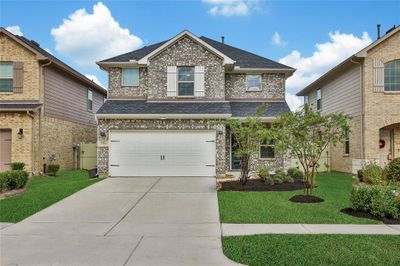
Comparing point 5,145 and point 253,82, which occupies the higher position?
point 253,82

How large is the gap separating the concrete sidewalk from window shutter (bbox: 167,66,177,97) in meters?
10.3

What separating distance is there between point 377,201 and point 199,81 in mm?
10436

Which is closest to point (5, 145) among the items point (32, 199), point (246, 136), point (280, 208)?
point (32, 199)

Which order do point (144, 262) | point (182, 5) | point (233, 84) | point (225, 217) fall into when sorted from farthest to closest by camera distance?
point (233, 84), point (182, 5), point (225, 217), point (144, 262)

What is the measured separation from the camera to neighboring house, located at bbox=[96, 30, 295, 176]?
1550 centimetres

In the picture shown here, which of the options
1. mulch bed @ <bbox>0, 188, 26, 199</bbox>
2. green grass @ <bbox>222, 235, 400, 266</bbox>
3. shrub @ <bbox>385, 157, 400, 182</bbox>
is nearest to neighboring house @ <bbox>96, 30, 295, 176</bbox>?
mulch bed @ <bbox>0, 188, 26, 199</bbox>

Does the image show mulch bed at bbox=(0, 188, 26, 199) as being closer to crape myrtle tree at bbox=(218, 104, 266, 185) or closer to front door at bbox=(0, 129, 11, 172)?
front door at bbox=(0, 129, 11, 172)

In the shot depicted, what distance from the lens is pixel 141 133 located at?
15.6 meters

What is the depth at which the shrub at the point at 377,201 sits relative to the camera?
26.2 feet

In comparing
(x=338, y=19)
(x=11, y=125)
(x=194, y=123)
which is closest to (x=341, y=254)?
(x=194, y=123)

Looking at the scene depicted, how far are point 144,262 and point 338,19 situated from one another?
47.7 ft

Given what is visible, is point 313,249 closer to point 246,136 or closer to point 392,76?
point 246,136

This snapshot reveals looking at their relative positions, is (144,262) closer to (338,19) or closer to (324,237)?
(324,237)

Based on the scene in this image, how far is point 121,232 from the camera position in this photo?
6926 mm
